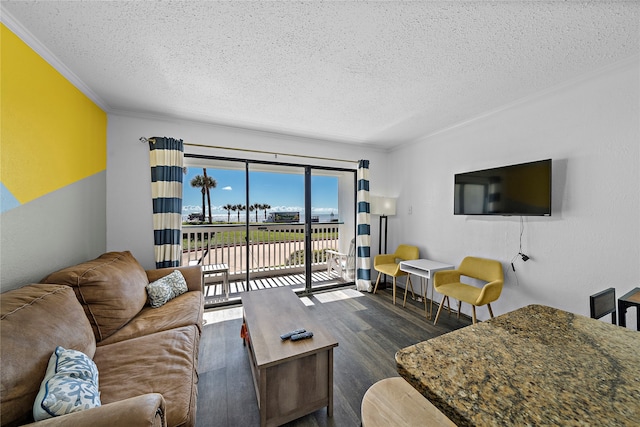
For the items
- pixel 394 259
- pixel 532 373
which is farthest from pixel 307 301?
pixel 532 373

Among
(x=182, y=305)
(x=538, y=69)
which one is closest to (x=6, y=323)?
(x=182, y=305)

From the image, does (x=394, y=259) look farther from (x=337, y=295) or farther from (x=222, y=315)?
(x=222, y=315)

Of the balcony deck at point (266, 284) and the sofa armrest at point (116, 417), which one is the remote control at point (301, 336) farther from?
the balcony deck at point (266, 284)

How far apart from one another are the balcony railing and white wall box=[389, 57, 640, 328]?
2562mm

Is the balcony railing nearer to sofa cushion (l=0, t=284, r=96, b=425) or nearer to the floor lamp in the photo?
the floor lamp

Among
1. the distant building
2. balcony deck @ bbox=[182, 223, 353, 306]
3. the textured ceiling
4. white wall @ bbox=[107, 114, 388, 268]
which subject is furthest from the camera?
the distant building

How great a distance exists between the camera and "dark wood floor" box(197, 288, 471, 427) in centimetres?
155

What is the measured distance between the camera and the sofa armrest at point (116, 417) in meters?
0.82

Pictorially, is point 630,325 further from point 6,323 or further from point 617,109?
point 6,323

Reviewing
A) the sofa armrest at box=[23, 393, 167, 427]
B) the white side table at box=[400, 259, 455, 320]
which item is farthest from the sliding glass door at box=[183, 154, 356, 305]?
the sofa armrest at box=[23, 393, 167, 427]

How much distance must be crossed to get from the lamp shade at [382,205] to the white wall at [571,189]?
113 centimetres

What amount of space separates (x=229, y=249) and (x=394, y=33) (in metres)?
3.77

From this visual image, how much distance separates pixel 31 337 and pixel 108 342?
24.6 inches

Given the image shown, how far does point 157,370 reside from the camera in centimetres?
132
